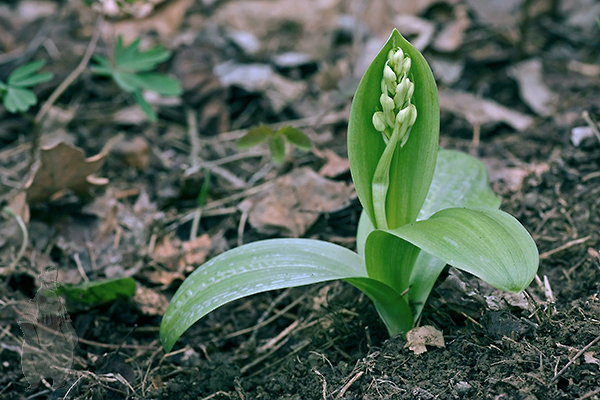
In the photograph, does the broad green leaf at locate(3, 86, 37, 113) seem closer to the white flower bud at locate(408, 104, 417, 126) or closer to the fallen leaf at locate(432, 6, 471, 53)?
the white flower bud at locate(408, 104, 417, 126)

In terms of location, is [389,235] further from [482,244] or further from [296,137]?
[296,137]

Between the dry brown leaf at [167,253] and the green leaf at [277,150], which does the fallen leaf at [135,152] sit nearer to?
the dry brown leaf at [167,253]

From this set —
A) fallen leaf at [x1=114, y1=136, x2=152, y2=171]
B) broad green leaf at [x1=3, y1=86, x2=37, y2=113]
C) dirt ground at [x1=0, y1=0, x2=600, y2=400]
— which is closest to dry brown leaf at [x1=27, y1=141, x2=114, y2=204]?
dirt ground at [x1=0, y1=0, x2=600, y2=400]

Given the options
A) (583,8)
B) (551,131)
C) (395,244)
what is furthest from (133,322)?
(583,8)

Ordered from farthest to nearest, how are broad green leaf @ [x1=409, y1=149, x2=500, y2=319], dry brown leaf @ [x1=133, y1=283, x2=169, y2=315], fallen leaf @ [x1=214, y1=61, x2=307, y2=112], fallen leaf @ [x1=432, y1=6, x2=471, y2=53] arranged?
fallen leaf @ [x1=432, y1=6, x2=471, y2=53] → fallen leaf @ [x1=214, y1=61, x2=307, y2=112] → dry brown leaf @ [x1=133, y1=283, x2=169, y2=315] → broad green leaf @ [x1=409, y1=149, x2=500, y2=319]

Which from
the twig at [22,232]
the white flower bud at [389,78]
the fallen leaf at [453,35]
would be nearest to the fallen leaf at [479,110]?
the fallen leaf at [453,35]

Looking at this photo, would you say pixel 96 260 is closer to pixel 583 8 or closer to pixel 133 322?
pixel 133 322

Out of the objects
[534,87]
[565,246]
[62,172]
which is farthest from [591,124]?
[62,172]
